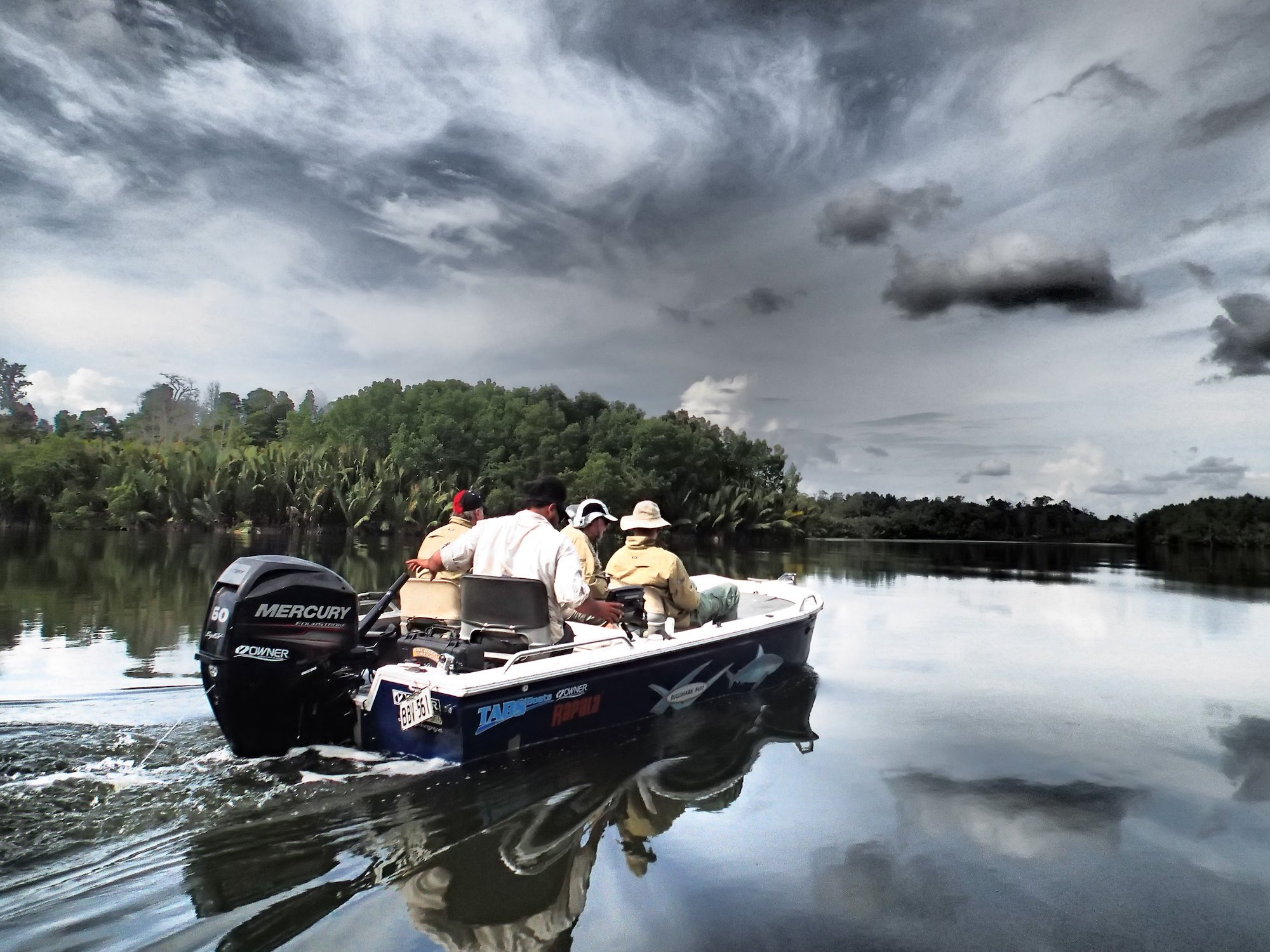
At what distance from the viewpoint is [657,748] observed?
19.4 feet

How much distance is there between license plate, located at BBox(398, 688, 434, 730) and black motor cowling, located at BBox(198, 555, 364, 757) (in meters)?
0.34

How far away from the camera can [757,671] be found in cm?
753

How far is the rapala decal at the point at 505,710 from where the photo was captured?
4.88 meters

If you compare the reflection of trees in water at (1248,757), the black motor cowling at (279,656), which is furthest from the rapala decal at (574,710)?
the reflection of trees in water at (1248,757)

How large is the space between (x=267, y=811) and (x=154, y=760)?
3.44ft

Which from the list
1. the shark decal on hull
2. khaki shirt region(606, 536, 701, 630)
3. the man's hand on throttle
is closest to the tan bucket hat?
khaki shirt region(606, 536, 701, 630)

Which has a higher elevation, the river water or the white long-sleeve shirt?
the white long-sleeve shirt

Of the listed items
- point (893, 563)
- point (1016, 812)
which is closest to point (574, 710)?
point (1016, 812)

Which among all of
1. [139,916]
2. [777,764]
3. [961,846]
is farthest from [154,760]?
[961,846]

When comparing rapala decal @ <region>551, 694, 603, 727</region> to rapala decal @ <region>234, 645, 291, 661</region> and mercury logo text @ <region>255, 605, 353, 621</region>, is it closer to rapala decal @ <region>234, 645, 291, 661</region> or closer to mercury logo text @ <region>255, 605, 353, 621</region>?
mercury logo text @ <region>255, 605, 353, 621</region>

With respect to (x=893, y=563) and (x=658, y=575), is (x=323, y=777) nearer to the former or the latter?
(x=658, y=575)

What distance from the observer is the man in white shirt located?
558 centimetres

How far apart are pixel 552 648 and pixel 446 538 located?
143cm

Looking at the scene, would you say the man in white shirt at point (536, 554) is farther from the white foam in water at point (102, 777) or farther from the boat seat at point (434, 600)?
the white foam in water at point (102, 777)
